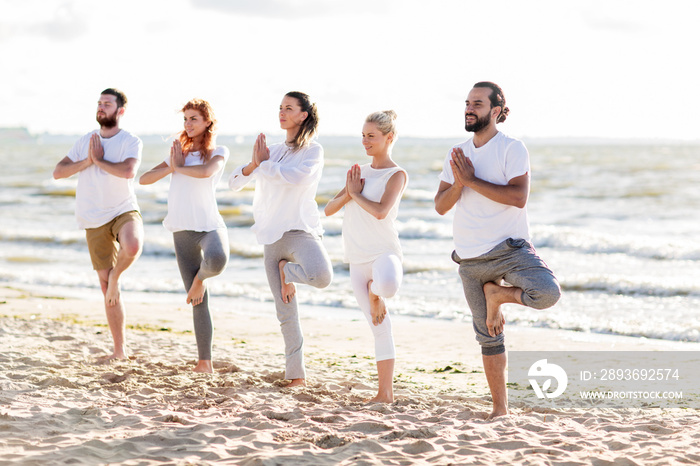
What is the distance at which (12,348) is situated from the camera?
21.5 ft

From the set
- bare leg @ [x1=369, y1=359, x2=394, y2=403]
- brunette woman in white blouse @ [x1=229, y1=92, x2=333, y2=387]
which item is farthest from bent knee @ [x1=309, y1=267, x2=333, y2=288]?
bare leg @ [x1=369, y1=359, x2=394, y2=403]

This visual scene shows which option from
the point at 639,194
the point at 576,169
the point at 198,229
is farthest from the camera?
the point at 576,169

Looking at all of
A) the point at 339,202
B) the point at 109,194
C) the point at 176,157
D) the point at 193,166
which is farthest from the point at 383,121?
the point at 109,194

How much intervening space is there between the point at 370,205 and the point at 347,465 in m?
1.72

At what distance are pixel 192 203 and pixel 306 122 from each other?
111 centimetres

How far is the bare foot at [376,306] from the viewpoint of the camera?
16.2 feet

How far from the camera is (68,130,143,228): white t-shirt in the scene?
5992 millimetres

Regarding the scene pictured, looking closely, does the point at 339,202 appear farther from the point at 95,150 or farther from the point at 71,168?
the point at 71,168

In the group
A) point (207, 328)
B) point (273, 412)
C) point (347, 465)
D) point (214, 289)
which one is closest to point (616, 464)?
point (347, 465)

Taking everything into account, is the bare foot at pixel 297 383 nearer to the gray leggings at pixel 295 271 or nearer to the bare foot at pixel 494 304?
the gray leggings at pixel 295 271

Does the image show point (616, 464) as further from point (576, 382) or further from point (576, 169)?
point (576, 169)

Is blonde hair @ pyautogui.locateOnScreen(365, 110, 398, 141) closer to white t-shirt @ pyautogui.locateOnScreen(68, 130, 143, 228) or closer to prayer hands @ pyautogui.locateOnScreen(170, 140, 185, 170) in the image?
prayer hands @ pyautogui.locateOnScreen(170, 140, 185, 170)

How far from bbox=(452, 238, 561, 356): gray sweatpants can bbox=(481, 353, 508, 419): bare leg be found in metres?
0.05

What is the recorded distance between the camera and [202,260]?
561cm
